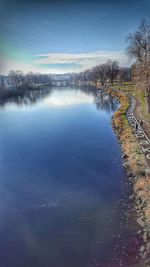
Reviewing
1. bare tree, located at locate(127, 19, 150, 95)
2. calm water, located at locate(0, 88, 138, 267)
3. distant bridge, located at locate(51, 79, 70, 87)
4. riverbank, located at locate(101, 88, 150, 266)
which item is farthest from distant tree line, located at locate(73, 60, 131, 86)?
distant bridge, located at locate(51, 79, 70, 87)

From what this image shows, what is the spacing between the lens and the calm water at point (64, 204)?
202 cm

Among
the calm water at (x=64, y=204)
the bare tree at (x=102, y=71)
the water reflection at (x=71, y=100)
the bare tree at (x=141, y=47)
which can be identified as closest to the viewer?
the calm water at (x=64, y=204)

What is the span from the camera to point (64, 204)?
273 cm

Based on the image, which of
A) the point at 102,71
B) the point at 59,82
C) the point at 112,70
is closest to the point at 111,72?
the point at 112,70

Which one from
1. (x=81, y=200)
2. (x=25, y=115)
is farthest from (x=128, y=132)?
(x=25, y=115)

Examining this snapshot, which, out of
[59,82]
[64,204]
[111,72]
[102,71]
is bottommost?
[64,204]

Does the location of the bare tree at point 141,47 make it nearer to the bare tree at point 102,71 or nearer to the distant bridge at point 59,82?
the bare tree at point 102,71

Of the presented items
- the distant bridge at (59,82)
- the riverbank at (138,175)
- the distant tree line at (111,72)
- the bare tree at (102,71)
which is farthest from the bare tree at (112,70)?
the distant bridge at (59,82)

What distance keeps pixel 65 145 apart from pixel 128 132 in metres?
1.12

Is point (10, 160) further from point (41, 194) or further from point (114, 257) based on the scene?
point (114, 257)

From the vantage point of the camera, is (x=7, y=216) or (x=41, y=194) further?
(x=41, y=194)

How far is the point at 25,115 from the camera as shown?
821cm

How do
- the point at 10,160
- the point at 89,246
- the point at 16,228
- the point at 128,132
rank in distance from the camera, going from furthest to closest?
the point at 128,132 → the point at 10,160 → the point at 16,228 → the point at 89,246

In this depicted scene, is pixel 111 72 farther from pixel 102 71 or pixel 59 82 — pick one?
pixel 59 82
